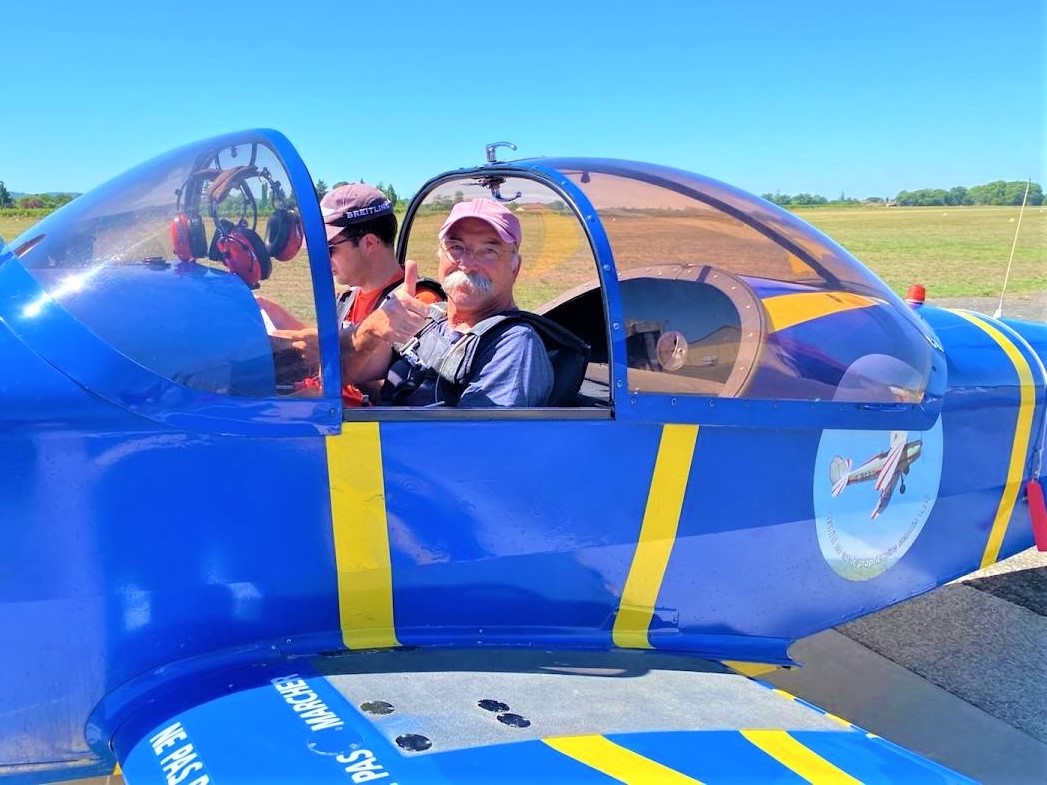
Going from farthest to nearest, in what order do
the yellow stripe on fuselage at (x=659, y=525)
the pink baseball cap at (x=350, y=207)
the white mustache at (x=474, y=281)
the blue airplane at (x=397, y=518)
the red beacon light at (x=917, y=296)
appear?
the red beacon light at (x=917, y=296) < the pink baseball cap at (x=350, y=207) < the white mustache at (x=474, y=281) < the yellow stripe on fuselage at (x=659, y=525) < the blue airplane at (x=397, y=518)

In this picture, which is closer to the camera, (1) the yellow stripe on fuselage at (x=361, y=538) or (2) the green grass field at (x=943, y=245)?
(1) the yellow stripe on fuselage at (x=361, y=538)

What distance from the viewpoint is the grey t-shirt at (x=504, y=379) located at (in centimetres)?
215

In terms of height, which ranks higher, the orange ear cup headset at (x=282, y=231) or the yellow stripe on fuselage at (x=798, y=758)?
the orange ear cup headset at (x=282, y=231)

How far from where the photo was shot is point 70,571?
1.73 meters

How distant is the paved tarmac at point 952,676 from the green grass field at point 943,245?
5.61ft

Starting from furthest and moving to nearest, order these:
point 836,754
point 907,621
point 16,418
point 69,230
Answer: point 907,621 < point 69,230 < point 836,754 < point 16,418

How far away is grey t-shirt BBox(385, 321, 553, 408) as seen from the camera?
7.07ft

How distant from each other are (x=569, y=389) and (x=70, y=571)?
1289 mm

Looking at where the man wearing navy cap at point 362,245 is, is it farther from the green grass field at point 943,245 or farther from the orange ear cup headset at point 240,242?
the green grass field at point 943,245

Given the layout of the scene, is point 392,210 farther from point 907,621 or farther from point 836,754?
point 907,621

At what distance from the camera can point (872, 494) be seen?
8.04 ft

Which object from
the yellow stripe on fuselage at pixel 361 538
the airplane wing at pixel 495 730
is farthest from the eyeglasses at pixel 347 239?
the airplane wing at pixel 495 730

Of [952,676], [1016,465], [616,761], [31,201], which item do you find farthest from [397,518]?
[31,201]

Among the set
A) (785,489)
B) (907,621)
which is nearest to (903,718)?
(907,621)
